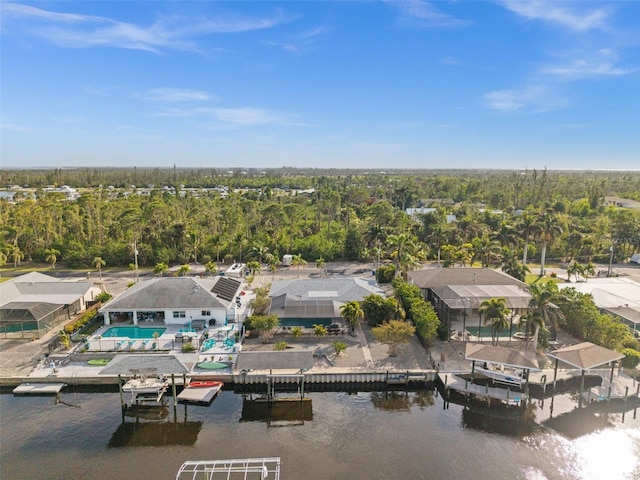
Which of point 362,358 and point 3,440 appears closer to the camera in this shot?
point 3,440

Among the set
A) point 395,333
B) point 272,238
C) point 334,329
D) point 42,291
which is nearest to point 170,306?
point 42,291

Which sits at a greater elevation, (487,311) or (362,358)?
(487,311)

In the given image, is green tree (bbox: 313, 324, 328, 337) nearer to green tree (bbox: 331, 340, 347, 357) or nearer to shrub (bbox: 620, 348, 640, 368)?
green tree (bbox: 331, 340, 347, 357)

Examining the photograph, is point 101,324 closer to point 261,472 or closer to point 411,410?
point 261,472

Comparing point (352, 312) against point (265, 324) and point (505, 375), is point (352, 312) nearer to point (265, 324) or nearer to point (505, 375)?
point (265, 324)

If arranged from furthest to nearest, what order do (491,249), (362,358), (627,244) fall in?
1. (627,244)
2. (491,249)
3. (362,358)

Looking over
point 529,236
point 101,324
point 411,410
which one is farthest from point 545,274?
point 101,324

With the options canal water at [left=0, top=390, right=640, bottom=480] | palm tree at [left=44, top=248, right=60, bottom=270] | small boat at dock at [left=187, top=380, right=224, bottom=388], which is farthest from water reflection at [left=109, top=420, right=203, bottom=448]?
palm tree at [left=44, top=248, right=60, bottom=270]

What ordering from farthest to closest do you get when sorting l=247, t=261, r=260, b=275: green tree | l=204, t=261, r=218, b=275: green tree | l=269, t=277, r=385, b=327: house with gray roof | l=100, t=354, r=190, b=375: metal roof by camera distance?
l=204, t=261, r=218, b=275: green tree < l=247, t=261, r=260, b=275: green tree < l=269, t=277, r=385, b=327: house with gray roof < l=100, t=354, r=190, b=375: metal roof

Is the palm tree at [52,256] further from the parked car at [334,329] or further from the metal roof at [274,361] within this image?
the metal roof at [274,361]
